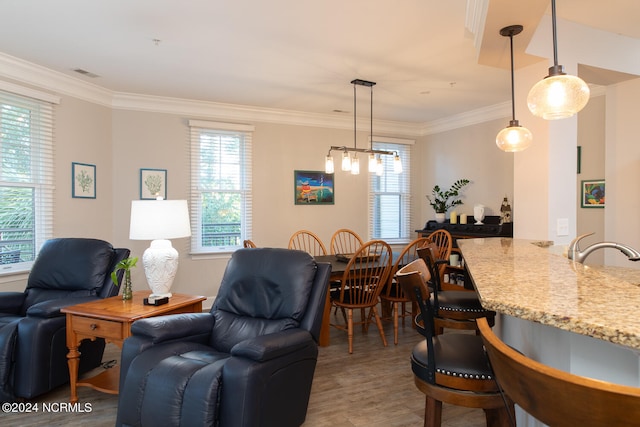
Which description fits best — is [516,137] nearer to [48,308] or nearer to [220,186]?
[48,308]

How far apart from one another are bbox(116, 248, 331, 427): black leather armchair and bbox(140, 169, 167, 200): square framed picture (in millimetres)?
2642

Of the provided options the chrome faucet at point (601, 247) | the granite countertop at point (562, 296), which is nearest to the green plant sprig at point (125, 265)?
the granite countertop at point (562, 296)

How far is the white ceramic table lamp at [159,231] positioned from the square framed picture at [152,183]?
2.13 m

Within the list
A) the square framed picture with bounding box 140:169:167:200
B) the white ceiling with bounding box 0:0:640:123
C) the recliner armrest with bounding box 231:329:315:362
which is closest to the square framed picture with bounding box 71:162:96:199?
the square framed picture with bounding box 140:169:167:200

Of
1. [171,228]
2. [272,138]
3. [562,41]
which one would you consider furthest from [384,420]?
[272,138]

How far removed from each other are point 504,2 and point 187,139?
4.01 metres

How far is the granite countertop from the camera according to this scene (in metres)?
0.86

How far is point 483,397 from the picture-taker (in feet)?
4.41

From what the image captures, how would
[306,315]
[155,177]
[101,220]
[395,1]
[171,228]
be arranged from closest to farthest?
1. [306,315]
2. [395,1]
3. [171,228]
4. [101,220]
5. [155,177]

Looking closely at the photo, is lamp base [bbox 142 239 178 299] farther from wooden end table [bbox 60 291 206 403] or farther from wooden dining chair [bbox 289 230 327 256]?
wooden dining chair [bbox 289 230 327 256]

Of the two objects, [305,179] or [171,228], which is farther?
[305,179]

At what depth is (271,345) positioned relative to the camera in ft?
6.41

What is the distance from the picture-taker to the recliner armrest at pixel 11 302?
299 cm

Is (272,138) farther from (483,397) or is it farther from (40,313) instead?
(483,397)
